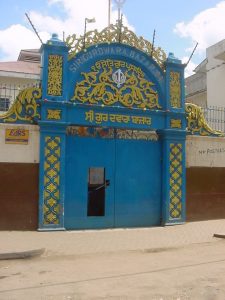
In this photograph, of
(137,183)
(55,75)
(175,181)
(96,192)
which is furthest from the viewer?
(175,181)

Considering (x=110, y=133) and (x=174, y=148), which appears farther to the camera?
(x=174, y=148)

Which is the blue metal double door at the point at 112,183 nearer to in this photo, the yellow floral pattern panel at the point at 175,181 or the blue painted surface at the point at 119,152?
the blue painted surface at the point at 119,152

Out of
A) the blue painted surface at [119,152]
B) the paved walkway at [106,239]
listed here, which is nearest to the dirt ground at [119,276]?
the paved walkway at [106,239]

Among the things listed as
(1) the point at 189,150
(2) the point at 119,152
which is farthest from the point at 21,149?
(1) the point at 189,150

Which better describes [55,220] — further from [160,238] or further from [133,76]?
[133,76]

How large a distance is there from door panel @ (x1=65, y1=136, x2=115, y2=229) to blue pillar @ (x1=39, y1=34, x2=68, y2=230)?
0.30m

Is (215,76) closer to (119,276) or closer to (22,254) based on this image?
(22,254)

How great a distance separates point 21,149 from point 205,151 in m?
4.98

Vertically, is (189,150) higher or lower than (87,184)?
higher

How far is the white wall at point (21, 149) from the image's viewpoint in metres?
8.40

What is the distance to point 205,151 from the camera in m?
10.5

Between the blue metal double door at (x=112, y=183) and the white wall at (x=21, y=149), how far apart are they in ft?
2.65

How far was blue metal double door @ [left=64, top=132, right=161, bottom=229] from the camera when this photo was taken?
9.08 m

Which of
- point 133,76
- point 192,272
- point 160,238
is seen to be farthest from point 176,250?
point 133,76
